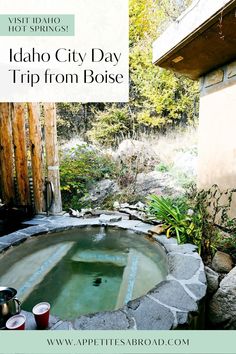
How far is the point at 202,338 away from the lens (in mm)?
1554

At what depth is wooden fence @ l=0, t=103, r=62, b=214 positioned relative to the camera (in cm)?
416

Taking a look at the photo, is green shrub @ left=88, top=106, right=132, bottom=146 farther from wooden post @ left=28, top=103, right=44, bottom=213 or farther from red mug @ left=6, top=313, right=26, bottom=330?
red mug @ left=6, top=313, right=26, bottom=330

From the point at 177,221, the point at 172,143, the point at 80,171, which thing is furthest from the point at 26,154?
the point at 172,143

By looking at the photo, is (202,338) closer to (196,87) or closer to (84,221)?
(84,221)

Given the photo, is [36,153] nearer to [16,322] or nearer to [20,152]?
[20,152]

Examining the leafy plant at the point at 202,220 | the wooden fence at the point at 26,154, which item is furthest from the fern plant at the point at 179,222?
the wooden fence at the point at 26,154

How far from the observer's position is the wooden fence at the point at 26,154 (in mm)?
4160

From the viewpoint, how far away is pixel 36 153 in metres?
4.24

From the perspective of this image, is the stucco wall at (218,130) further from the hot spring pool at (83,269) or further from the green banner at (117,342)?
the green banner at (117,342)

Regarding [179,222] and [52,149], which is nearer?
[179,222]

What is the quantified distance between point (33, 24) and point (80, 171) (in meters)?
3.95

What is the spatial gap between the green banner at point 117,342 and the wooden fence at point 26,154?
3.00m

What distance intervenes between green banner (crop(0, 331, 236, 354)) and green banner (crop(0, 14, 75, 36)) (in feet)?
7.49

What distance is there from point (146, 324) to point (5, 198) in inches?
139
